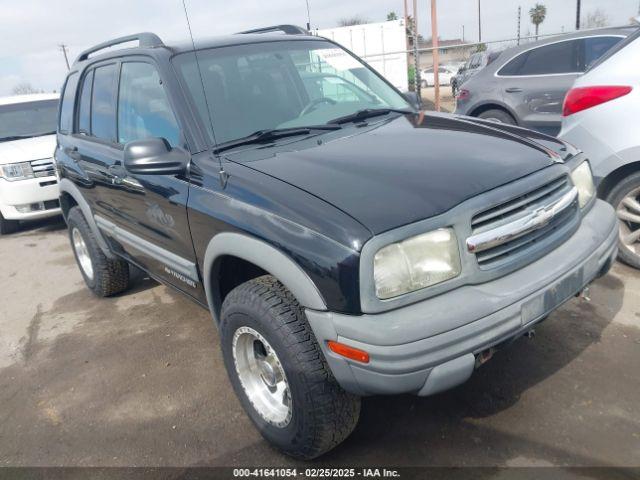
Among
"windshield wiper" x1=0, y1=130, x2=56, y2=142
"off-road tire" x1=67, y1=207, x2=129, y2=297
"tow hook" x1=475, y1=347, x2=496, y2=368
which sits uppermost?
"windshield wiper" x1=0, y1=130, x2=56, y2=142

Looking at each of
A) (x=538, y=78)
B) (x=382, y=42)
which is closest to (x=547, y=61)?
(x=538, y=78)

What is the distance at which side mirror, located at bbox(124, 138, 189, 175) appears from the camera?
8.52 ft

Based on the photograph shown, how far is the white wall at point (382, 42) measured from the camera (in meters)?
16.6

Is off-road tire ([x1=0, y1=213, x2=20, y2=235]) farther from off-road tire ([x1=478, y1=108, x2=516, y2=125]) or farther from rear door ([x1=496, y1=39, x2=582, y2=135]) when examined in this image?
rear door ([x1=496, y1=39, x2=582, y2=135])

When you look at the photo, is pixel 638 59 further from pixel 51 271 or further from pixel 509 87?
pixel 51 271

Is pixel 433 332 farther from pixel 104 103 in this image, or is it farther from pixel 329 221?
pixel 104 103

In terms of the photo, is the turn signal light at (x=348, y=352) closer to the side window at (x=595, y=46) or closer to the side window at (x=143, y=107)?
the side window at (x=143, y=107)

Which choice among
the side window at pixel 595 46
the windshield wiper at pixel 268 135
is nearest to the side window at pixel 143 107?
the windshield wiper at pixel 268 135

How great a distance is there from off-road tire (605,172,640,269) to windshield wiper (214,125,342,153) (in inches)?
89.5

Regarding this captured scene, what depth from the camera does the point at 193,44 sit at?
3.14 m

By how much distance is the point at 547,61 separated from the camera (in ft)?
21.4

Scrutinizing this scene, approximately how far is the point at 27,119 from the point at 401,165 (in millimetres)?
7557

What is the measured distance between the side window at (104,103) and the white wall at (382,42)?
44.6ft

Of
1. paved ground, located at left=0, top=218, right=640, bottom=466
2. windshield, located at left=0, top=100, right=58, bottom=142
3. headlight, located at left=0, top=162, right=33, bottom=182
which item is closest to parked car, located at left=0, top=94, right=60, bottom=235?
headlight, located at left=0, top=162, right=33, bottom=182
